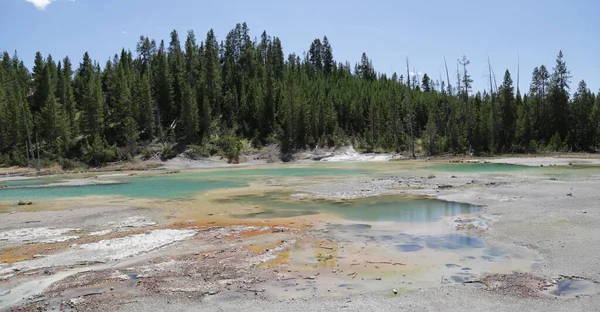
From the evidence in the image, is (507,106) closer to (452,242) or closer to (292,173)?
(292,173)

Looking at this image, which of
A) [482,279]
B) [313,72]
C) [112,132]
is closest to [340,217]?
[482,279]

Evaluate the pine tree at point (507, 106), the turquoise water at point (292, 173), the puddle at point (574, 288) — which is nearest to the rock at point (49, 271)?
the puddle at point (574, 288)

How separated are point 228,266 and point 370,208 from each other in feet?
38.1

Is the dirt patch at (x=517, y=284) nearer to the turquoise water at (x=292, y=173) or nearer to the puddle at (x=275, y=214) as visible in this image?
the puddle at (x=275, y=214)

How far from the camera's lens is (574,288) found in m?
9.38

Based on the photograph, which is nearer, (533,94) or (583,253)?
(583,253)

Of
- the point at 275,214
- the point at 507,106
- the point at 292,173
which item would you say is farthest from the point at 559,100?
the point at 275,214

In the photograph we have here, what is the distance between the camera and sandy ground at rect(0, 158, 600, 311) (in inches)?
347

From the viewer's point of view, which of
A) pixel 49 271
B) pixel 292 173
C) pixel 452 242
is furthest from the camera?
pixel 292 173

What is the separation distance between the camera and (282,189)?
32.4m

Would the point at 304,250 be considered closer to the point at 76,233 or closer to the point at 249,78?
the point at 76,233

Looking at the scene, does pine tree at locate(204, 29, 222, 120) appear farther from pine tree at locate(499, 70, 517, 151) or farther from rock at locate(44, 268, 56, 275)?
rock at locate(44, 268, 56, 275)

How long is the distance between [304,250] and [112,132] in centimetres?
8424

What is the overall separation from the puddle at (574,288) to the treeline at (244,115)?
71475 millimetres
